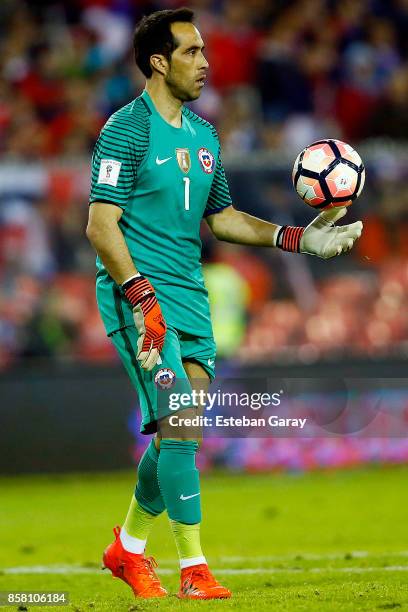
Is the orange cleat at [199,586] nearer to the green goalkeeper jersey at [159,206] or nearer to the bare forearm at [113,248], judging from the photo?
the green goalkeeper jersey at [159,206]

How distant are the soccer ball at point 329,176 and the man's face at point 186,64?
0.65 m

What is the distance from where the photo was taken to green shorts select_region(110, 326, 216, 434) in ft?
18.0

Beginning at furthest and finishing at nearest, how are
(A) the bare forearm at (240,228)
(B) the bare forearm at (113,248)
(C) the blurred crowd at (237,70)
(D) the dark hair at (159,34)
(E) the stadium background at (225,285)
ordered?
(C) the blurred crowd at (237,70), (E) the stadium background at (225,285), (A) the bare forearm at (240,228), (D) the dark hair at (159,34), (B) the bare forearm at (113,248)

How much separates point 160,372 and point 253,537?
11.1 ft

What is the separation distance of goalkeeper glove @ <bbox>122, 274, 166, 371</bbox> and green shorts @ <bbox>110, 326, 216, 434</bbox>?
11 cm

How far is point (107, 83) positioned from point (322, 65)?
8.31 ft

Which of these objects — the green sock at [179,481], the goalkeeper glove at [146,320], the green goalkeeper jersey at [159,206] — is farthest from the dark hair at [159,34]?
the green sock at [179,481]

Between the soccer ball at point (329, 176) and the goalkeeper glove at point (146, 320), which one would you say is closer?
Result: the goalkeeper glove at point (146, 320)

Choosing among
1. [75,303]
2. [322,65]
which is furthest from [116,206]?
[322,65]

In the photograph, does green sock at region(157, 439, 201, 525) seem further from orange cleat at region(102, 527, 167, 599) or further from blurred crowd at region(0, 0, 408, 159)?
blurred crowd at region(0, 0, 408, 159)

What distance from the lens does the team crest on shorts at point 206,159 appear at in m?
5.88

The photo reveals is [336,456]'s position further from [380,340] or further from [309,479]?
[380,340]

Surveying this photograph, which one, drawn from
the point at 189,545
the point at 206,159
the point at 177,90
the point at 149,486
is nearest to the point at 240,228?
the point at 206,159

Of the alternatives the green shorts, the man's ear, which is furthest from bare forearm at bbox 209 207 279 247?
the man's ear
